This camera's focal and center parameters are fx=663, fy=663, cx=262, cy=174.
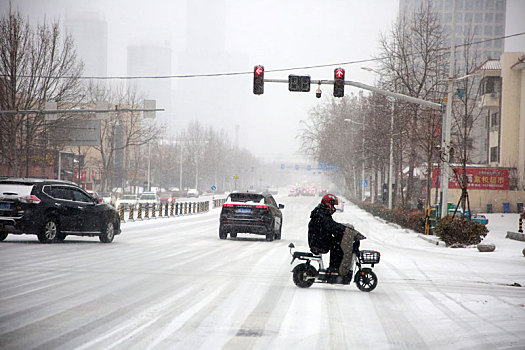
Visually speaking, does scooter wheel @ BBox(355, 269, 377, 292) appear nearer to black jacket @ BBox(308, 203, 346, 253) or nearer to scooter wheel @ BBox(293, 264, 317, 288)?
scooter wheel @ BBox(293, 264, 317, 288)

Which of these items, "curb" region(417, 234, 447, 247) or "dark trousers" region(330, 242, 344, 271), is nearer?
"dark trousers" region(330, 242, 344, 271)

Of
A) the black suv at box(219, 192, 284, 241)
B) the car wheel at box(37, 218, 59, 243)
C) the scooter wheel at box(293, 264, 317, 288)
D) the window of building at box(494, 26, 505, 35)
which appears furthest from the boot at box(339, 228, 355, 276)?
the window of building at box(494, 26, 505, 35)

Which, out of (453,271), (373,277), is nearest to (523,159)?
(453,271)

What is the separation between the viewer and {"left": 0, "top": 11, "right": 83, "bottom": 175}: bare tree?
40.1 meters

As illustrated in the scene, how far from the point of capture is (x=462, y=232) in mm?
23078

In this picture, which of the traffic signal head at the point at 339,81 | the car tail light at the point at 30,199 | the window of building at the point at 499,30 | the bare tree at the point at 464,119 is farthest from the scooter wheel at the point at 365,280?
the window of building at the point at 499,30

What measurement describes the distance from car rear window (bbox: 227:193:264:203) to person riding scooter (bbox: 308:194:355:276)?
12723mm

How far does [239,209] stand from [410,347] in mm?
16729

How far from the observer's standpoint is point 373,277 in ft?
37.2

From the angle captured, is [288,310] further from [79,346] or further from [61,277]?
[61,277]

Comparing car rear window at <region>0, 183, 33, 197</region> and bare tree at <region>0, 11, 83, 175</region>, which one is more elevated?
bare tree at <region>0, 11, 83, 175</region>

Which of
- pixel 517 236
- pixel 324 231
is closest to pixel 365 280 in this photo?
pixel 324 231

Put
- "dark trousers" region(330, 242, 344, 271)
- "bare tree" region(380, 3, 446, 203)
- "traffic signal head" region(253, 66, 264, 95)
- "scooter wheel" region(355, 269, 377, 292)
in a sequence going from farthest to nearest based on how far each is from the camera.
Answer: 1. "bare tree" region(380, 3, 446, 203)
2. "traffic signal head" region(253, 66, 264, 95)
3. "scooter wheel" region(355, 269, 377, 292)
4. "dark trousers" region(330, 242, 344, 271)

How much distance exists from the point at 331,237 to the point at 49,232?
11.1m
